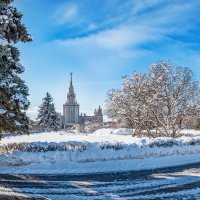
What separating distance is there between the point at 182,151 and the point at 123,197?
14538 millimetres

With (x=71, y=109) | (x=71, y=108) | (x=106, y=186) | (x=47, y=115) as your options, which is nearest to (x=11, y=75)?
(x=106, y=186)

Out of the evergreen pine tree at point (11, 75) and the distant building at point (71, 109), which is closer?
the evergreen pine tree at point (11, 75)

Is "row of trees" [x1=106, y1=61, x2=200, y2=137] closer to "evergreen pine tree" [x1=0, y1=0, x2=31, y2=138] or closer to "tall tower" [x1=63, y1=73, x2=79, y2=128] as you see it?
"evergreen pine tree" [x1=0, y1=0, x2=31, y2=138]

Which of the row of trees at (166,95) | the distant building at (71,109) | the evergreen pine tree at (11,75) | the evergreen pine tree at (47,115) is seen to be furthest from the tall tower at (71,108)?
the evergreen pine tree at (11,75)

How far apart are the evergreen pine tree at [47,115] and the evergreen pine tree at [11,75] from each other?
49.9 m

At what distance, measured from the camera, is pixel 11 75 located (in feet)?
58.3

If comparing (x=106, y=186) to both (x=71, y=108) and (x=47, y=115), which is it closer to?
(x=47, y=115)

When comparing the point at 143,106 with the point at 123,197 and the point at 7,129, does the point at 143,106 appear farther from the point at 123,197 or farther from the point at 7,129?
the point at 123,197

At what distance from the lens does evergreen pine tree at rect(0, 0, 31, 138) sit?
17.1m

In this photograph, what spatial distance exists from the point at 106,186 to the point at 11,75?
6.26 m

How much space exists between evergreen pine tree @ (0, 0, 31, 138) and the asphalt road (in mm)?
2481

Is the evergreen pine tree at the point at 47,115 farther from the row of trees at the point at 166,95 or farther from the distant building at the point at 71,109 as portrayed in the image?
the distant building at the point at 71,109

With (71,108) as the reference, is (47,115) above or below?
below

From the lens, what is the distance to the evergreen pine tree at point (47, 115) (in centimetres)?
6875
